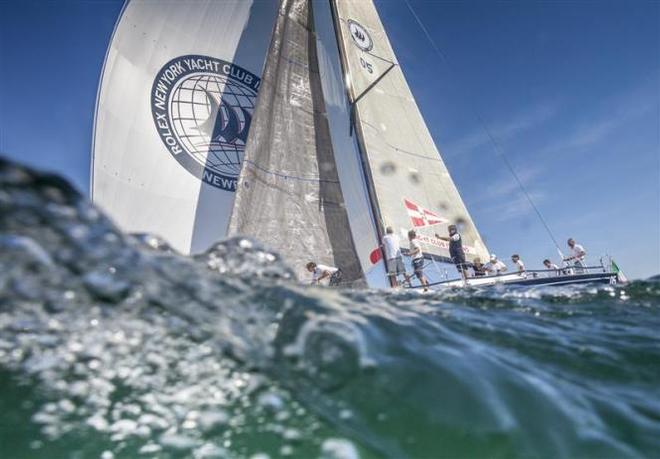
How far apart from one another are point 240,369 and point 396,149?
31.9ft

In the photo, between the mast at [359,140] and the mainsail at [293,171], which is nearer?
the mainsail at [293,171]

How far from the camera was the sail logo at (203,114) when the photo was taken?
9.52 meters

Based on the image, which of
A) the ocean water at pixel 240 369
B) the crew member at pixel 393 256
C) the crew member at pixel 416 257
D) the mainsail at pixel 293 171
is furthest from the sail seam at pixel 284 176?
the ocean water at pixel 240 369

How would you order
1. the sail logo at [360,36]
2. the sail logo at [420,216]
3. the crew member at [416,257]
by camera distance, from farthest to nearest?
the sail logo at [360,36]
the sail logo at [420,216]
the crew member at [416,257]

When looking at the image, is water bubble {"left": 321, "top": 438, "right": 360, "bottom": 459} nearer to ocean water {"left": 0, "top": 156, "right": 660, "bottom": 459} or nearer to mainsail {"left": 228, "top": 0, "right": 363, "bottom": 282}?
ocean water {"left": 0, "top": 156, "right": 660, "bottom": 459}

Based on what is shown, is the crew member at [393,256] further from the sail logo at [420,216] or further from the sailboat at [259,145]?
the sail logo at [420,216]

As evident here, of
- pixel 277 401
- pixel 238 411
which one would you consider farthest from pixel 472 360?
pixel 238 411

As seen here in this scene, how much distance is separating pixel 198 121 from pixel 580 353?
9.71m

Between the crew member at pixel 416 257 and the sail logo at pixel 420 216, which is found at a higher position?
the sail logo at pixel 420 216

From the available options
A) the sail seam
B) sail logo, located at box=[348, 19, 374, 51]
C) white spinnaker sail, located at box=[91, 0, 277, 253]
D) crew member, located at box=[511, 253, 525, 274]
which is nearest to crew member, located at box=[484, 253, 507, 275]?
crew member, located at box=[511, 253, 525, 274]

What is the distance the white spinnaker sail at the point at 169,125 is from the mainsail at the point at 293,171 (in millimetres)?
1741

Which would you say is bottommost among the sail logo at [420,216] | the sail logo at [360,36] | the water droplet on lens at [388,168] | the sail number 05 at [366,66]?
the sail logo at [420,216]

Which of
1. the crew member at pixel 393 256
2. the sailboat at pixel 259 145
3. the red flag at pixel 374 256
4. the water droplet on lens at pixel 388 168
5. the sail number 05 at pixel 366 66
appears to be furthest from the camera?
the sail number 05 at pixel 366 66

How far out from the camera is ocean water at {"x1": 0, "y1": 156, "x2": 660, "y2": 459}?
1.10 m
